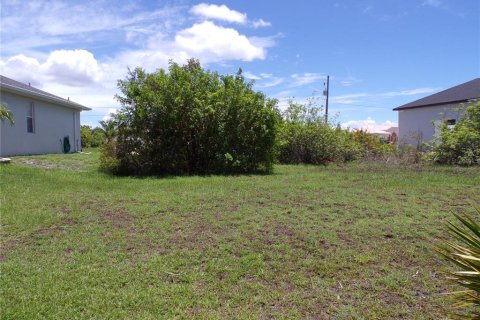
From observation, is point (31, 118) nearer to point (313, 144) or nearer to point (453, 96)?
point (313, 144)

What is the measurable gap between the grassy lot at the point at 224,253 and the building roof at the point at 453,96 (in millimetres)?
13717

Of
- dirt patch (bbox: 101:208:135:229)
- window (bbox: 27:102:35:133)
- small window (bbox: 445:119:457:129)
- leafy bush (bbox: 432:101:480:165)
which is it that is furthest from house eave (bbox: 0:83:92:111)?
small window (bbox: 445:119:457:129)

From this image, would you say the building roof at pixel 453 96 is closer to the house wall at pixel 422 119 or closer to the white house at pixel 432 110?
the white house at pixel 432 110

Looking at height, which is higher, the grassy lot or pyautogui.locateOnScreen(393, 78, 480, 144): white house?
pyautogui.locateOnScreen(393, 78, 480, 144): white house

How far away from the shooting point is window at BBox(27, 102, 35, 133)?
50.4ft

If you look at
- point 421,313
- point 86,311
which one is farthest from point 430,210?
point 86,311

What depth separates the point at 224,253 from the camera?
14.6 ft

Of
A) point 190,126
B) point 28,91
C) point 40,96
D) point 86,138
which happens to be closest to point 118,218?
point 190,126

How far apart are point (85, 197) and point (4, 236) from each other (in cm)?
226

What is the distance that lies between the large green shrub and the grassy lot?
346 centimetres

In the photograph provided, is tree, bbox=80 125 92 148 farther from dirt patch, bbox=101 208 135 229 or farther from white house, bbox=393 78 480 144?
dirt patch, bbox=101 208 135 229

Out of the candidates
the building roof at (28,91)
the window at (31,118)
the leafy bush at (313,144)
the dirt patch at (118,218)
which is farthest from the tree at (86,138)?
the dirt patch at (118,218)

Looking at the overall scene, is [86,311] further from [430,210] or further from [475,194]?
[475,194]

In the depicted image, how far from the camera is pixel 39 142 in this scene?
1611cm
